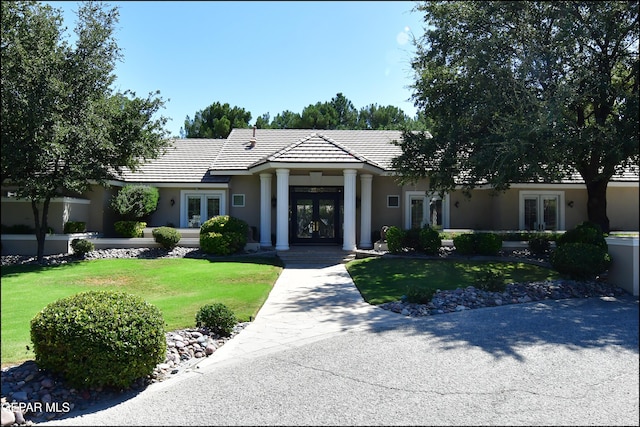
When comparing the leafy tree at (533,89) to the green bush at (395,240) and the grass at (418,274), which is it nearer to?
the green bush at (395,240)

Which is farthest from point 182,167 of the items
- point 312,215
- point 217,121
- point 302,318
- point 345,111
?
point 345,111

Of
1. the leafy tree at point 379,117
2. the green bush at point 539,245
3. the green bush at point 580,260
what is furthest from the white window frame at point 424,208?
the leafy tree at point 379,117

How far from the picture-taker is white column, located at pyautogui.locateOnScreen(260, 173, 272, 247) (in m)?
17.7

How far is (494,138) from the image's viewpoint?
12406mm

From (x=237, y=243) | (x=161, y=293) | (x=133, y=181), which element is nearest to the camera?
(x=161, y=293)

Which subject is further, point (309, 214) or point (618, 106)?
point (309, 214)

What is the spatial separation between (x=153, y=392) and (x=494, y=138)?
1091 centimetres

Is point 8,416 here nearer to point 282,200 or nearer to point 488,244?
point 282,200

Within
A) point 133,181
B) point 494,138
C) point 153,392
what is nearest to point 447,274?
point 494,138

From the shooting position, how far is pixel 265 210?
1777cm

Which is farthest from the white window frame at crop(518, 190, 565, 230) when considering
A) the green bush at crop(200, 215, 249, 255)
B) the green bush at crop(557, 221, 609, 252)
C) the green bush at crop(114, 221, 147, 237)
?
the green bush at crop(114, 221, 147, 237)

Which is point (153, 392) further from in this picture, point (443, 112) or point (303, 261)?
point (443, 112)

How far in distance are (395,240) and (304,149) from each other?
476 cm

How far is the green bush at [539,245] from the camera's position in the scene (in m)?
15.6
